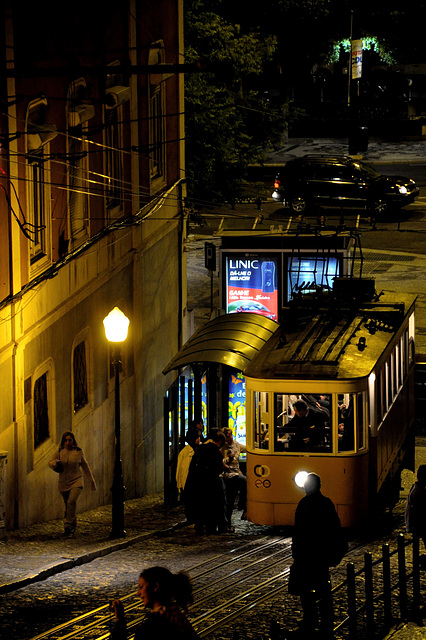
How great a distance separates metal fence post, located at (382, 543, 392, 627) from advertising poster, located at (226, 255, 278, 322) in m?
15.3

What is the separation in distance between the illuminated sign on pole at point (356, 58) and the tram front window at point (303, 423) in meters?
36.5

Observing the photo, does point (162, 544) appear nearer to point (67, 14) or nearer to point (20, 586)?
point (20, 586)

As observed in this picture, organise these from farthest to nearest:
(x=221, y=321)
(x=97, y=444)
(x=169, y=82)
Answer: (x=169, y=82) < (x=221, y=321) < (x=97, y=444)

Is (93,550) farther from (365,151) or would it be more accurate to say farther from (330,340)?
(365,151)

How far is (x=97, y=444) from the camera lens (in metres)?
19.7

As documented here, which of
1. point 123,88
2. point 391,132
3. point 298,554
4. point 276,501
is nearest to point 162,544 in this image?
point 276,501

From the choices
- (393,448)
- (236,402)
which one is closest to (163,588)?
(393,448)

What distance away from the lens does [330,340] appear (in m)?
16.9

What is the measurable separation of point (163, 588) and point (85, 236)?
40.9ft

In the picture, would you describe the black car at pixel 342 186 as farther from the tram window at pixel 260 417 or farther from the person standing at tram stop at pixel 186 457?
the tram window at pixel 260 417

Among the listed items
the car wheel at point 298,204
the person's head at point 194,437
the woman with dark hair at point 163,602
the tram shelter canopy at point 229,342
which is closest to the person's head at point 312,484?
the woman with dark hair at point 163,602

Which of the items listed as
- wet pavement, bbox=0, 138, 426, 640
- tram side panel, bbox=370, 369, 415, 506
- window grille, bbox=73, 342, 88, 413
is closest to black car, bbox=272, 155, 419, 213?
tram side panel, bbox=370, 369, 415, 506

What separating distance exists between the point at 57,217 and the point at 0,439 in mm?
4045

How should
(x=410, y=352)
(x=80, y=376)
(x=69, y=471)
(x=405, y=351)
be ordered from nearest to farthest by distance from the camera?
(x=69, y=471) < (x=80, y=376) < (x=405, y=351) < (x=410, y=352)
